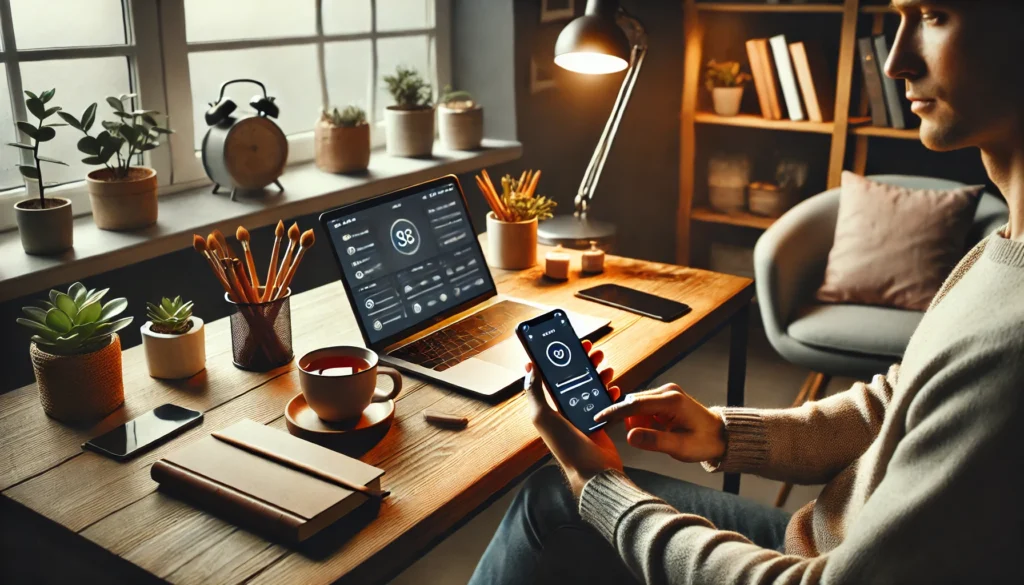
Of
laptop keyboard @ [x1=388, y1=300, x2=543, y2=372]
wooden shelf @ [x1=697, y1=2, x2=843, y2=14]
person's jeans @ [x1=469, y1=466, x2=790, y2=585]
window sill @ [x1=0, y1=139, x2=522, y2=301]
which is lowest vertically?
person's jeans @ [x1=469, y1=466, x2=790, y2=585]

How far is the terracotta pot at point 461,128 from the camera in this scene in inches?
107

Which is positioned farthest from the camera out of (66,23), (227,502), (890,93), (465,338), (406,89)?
(890,93)

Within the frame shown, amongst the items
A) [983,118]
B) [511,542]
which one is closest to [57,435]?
[511,542]

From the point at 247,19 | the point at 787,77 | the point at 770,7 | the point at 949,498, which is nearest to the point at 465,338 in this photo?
the point at 949,498

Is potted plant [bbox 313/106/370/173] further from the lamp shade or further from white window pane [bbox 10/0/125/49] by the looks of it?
the lamp shade

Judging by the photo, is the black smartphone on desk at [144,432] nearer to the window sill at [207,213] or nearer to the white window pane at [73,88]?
the window sill at [207,213]

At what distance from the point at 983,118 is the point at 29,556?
1.46 meters

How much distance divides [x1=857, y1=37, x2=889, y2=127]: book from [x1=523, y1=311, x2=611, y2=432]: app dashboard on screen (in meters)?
2.27

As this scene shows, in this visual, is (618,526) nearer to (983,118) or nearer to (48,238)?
(983,118)

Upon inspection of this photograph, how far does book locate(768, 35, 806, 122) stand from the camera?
323cm

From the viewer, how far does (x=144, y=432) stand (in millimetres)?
1258

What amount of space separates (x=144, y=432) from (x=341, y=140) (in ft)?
4.19

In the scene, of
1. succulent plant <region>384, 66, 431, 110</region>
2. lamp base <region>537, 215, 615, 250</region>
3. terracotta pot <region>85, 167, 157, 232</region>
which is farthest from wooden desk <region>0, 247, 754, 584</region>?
succulent plant <region>384, 66, 431, 110</region>

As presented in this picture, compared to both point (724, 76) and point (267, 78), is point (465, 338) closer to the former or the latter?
point (267, 78)
